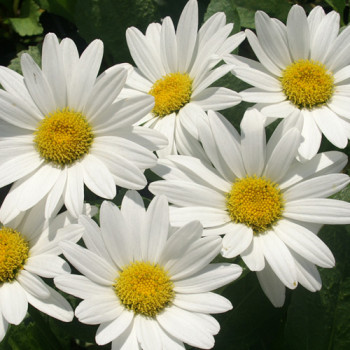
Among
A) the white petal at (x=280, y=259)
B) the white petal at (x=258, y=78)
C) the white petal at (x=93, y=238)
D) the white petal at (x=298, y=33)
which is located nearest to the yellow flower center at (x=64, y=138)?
the white petal at (x=93, y=238)

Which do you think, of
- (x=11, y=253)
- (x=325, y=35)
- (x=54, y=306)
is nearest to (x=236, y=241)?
(x=54, y=306)

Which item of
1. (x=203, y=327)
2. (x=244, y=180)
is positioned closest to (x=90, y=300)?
(x=203, y=327)

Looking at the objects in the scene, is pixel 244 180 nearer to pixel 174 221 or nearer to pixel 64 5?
pixel 174 221

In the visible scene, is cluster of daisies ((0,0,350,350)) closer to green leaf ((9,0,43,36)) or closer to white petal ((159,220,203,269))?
white petal ((159,220,203,269))

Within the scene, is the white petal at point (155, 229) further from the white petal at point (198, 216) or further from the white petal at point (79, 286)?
the white petal at point (79, 286)

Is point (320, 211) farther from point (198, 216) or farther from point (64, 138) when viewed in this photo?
point (64, 138)
